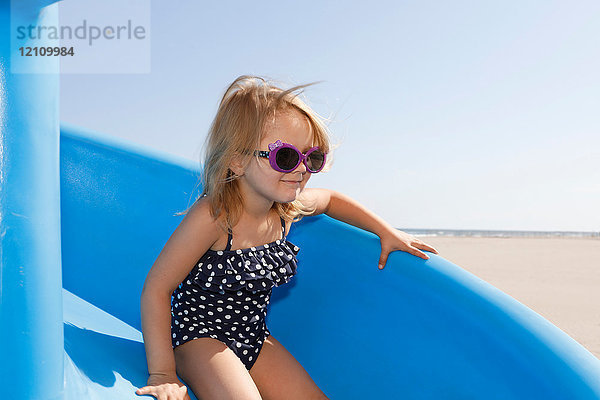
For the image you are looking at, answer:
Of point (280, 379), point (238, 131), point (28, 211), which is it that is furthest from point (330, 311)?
point (28, 211)

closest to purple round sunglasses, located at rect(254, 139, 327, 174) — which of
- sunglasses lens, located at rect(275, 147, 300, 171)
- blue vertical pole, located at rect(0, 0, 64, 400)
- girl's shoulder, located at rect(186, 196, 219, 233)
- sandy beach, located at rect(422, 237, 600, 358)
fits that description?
sunglasses lens, located at rect(275, 147, 300, 171)

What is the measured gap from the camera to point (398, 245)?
1.01 m

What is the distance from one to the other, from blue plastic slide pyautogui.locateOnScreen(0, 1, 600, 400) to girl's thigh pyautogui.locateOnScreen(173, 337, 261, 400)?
8 centimetres

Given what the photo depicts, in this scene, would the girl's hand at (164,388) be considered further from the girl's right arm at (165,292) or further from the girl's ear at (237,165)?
the girl's ear at (237,165)

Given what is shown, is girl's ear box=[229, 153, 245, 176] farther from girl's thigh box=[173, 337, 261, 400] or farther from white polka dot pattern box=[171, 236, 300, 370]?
girl's thigh box=[173, 337, 261, 400]

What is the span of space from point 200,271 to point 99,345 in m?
0.25

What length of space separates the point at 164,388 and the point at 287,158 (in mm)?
395

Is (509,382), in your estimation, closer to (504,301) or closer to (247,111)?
(504,301)

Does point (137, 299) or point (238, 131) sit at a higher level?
point (238, 131)

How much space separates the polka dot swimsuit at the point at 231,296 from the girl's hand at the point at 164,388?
0.30 feet

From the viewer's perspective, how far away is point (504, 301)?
2.81ft

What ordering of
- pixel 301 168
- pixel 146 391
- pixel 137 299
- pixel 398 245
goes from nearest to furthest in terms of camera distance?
pixel 146 391, pixel 301 168, pixel 398 245, pixel 137 299

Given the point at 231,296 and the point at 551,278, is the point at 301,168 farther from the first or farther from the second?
the point at 551,278

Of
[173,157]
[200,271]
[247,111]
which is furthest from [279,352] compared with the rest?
[173,157]
